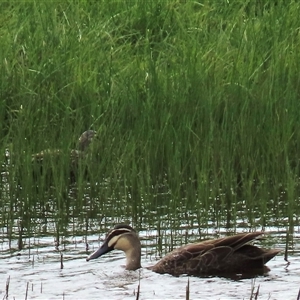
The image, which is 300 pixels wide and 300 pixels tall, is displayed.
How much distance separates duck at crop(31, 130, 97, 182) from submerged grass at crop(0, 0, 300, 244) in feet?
0.29

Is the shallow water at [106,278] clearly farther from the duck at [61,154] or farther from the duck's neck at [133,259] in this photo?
the duck at [61,154]

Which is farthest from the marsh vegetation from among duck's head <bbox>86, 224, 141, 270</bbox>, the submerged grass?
duck's head <bbox>86, 224, 141, 270</bbox>

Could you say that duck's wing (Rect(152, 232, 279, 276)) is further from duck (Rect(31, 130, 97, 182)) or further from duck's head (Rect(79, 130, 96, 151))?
duck's head (Rect(79, 130, 96, 151))

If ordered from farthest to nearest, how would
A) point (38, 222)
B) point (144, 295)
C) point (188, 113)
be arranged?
point (188, 113), point (38, 222), point (144, 295)

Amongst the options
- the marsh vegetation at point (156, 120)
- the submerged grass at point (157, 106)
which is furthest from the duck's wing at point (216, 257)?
the submerged grass at point (157, 106)

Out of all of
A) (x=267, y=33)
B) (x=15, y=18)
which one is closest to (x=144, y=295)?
(x=267, y=33)

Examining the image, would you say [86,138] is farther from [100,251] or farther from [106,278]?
[106,278]

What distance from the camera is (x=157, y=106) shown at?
9.17 m

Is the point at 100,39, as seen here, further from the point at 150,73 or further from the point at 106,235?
the point at 106,235

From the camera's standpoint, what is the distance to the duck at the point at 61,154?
8461 millimetres

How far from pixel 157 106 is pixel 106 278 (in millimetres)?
2355

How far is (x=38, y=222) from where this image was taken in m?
8.14

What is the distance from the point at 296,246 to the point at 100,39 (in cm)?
449

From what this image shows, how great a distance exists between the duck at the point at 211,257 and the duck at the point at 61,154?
4.02 ft
